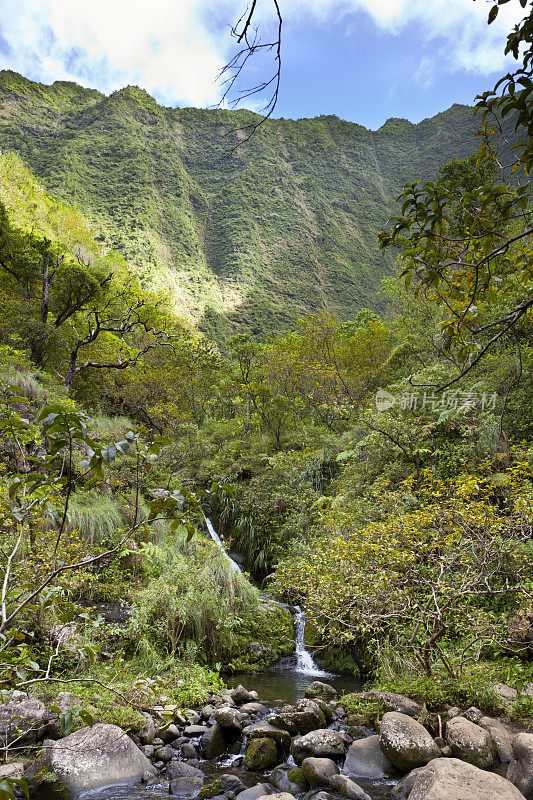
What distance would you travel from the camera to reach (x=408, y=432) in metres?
9.05

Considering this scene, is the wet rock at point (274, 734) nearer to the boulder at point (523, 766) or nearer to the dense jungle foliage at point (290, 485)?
the dense jungle foliage at point (290, 485)

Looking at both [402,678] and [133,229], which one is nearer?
[402,678]

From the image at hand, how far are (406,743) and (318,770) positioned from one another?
35.1 inches

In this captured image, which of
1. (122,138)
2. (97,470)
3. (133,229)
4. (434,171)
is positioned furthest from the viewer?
(434,171)

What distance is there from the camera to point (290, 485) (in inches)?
462

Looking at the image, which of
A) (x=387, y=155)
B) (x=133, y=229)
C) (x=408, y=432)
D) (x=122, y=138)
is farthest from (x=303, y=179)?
(x=408, y=432)

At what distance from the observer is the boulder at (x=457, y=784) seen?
10.1 ft

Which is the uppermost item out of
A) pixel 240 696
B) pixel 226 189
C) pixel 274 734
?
pixel 226 189

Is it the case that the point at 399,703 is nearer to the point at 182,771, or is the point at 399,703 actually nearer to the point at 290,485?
the point at 182,771

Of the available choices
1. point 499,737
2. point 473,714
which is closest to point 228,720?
point 473,714

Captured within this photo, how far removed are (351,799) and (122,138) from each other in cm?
5945

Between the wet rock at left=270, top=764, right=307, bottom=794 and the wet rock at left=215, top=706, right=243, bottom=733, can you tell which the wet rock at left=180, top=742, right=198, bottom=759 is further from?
the wet rock at left=270, top=764, right=307, bottom=794

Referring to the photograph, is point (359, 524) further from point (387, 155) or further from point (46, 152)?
point (387, 155)

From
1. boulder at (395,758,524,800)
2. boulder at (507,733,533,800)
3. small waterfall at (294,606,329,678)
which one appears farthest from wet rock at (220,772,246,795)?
small waterfall at (294,606,329,678)
